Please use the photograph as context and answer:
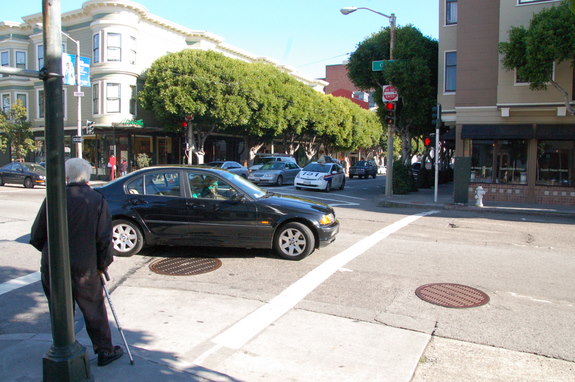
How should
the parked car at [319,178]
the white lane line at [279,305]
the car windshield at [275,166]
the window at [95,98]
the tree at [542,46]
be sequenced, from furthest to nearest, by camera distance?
1. the window at [95,98]
2. the car windshield at [275,166]
3. the parked car at [319,178]
4. the tree at [542,46]
5. the white lane line at [279,305]

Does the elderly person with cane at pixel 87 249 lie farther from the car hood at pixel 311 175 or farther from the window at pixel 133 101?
the window at pixel 133 101

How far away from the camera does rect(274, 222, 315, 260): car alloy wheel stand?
7516mm

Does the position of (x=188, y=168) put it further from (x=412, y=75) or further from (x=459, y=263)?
(x=412, y=75)

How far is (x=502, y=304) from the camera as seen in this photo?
564 centimetres

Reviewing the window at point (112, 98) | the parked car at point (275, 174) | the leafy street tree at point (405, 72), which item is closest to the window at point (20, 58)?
the window at point (112, 98)

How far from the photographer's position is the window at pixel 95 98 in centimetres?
3194

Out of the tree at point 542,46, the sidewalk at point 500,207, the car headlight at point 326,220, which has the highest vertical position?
the tree at point 542,46

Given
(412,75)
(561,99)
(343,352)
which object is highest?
(412,75)

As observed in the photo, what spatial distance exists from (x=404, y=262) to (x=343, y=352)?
12.2 feet

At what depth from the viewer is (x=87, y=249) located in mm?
3660

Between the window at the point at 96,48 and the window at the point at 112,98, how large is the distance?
2.01m

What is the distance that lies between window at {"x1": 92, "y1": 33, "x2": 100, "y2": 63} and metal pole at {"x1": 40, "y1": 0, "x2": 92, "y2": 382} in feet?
104

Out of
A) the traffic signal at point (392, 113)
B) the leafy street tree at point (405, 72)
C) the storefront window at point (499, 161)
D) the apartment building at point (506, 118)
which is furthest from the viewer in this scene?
the leafy street tree at point (405, 72)

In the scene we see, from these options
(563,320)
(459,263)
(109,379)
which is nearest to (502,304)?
(563,320)
